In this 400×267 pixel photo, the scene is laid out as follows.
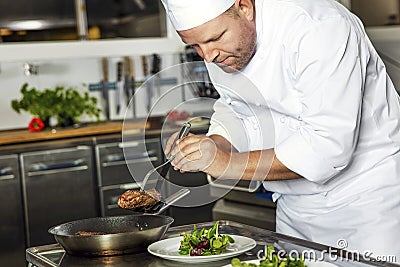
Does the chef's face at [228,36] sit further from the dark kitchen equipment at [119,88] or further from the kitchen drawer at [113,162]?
the dark kitchen equipment at [119,88]

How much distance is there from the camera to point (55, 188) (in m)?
4.40

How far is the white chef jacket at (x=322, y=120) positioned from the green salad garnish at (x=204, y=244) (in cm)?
29

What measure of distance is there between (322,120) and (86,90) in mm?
3382

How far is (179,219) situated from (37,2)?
1.56 m

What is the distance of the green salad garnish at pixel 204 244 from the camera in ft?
6.14

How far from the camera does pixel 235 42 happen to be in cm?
212

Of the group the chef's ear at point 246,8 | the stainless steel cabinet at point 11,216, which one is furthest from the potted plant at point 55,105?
the chef's ear at point 246,8

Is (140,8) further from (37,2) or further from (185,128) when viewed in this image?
(185,128)

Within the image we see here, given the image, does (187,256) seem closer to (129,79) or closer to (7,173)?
(7,173)

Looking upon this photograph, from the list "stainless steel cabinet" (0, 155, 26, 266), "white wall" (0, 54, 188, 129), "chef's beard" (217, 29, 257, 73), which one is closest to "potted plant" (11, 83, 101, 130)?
"white wall" (0, 54, 188, 129)

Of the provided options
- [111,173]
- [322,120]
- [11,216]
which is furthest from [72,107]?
[322,120]

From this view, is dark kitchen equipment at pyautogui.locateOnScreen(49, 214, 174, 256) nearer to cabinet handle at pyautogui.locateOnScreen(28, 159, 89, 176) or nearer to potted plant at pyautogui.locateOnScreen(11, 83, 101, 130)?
cabinet handle at pyautogui.locateOnScreen(28, 159, 89, 176)

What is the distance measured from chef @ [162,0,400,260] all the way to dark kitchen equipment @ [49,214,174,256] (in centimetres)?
19

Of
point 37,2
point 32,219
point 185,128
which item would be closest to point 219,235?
point 185,128
